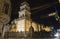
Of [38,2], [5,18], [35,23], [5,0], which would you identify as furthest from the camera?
[35,23]

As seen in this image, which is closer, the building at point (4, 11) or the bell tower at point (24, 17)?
the building at point (4, 11)

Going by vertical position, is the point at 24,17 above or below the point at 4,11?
above

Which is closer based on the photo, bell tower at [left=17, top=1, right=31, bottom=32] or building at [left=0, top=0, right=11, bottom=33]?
building at [left=0, top=0, right=11, bottom=33]

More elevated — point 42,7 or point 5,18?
point 42,7

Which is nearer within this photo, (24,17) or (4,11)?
(4,11)

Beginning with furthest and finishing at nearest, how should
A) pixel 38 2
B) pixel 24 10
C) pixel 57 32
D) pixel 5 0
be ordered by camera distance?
pixel 24 10 → pixel 38 2 → pixel 5 0 → pixel 57 32

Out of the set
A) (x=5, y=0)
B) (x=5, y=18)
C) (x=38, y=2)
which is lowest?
(x=5, y=18)

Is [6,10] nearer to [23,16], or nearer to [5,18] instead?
[5,18]

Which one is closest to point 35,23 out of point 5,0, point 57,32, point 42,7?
point 42,7

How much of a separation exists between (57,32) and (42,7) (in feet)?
11.3

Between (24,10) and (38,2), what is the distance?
8.97 ft

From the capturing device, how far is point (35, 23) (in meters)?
9.86

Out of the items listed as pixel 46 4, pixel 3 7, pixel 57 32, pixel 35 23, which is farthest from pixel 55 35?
pixel 35 23

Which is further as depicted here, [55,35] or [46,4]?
[46,4]
